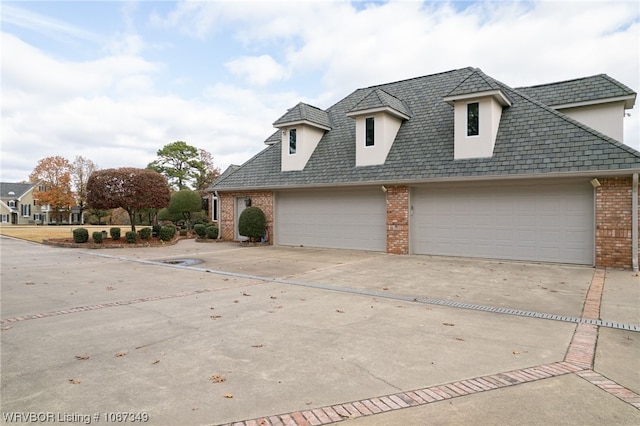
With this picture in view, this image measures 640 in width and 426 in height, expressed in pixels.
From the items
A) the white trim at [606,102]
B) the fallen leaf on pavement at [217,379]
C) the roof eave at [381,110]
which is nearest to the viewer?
the fallen leaf on pavement at [217,379]

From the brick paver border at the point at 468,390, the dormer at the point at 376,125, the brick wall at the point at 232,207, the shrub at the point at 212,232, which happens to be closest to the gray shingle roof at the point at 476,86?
the dormer at the point at 376,125

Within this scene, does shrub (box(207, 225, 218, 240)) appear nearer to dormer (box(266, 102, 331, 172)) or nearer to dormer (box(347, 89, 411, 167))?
dormer (box(266, 102, 331, 172))

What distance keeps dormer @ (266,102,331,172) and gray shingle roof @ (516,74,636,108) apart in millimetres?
8771

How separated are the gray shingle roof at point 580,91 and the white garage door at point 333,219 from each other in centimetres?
731

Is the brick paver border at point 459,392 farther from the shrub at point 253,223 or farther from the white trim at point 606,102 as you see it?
the shrub at point 253,223

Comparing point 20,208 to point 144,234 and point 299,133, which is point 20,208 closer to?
point 144,234

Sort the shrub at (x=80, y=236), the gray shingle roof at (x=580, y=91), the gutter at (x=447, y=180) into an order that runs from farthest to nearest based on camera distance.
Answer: the shrub at (x=80, y=236), the gray shingle roof at (x=580, y=91), the gutter at (x=447, y=180)

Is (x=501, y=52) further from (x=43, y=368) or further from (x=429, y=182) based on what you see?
(x=43, y=368)

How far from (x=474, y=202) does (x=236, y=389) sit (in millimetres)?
10813

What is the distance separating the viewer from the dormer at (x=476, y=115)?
1188cm

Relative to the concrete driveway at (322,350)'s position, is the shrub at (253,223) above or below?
above

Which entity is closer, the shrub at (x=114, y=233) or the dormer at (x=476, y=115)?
the dormer at (x=476, y=115)

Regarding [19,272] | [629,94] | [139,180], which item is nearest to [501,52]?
[629,94]

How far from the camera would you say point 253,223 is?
16.4 metres
